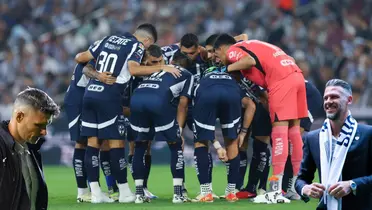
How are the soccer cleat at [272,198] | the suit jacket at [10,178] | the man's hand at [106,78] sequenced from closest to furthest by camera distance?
the suit jacket at [10,178] → the soccer cleat at [272,198] → the man's hand at [106,78]

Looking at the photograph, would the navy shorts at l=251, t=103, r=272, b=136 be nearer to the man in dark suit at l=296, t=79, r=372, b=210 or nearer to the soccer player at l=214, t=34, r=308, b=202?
the soccer player at l=214, t=34, r=308, b=202

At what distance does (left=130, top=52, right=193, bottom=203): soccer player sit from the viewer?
10.6 m

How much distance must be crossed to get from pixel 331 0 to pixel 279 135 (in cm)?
1185

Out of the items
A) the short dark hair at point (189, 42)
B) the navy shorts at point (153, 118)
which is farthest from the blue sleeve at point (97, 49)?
the short dark hair at point (189, 42)

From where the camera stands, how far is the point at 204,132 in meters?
10.7

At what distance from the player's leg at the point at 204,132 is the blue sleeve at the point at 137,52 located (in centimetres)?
85

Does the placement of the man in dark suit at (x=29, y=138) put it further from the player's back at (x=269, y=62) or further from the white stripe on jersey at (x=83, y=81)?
the white stripe on jersey at (x=83, y=81)

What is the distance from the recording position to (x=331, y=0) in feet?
71.3

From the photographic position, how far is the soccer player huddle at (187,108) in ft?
34.9

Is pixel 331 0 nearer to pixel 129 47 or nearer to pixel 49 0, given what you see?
pixel 49 0

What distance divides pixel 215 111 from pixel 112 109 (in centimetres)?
124

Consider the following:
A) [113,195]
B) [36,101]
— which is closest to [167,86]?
[113,195]

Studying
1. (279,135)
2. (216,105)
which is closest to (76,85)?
(216,105)

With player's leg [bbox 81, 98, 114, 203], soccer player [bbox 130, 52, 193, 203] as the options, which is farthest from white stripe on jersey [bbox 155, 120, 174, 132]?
player's leg [bbox 81, 98, 114, 203]
